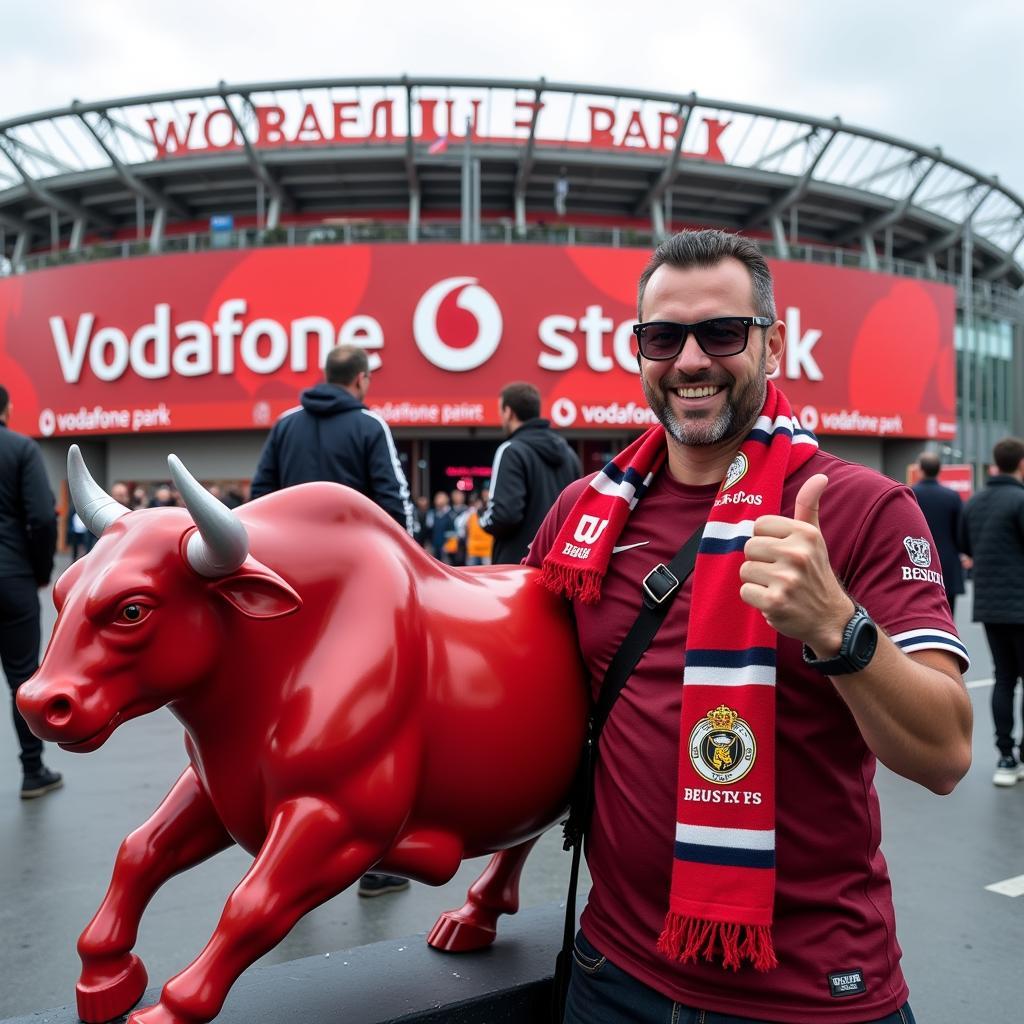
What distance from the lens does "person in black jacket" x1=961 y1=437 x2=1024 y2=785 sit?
5.24 meters

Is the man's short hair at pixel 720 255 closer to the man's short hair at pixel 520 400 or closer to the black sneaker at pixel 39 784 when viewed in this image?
the man's short hair at pixel 520 400

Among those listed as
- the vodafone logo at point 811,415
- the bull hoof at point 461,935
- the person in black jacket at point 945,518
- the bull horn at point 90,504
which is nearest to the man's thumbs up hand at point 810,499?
the bull horn at point 90,504

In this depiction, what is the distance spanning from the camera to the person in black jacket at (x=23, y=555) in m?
4.65

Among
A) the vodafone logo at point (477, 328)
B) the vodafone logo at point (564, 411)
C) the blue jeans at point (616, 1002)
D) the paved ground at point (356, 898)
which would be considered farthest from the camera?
the vodafone logo at point (564, 411)

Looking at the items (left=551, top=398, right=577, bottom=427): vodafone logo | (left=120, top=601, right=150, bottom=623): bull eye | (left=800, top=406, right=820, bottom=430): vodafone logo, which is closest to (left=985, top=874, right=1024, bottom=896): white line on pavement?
(left=120, top=601, right=150, bottom=623): bull eye

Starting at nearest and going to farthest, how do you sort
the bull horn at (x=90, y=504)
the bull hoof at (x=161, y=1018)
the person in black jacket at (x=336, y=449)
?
1. the bull hoof at (x=161, y=1018)
2. the bull horn at (x=90, y=504)
3. the person in black jacket at (x=336, y=449)

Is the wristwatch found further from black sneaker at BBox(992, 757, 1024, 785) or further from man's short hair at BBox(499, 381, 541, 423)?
black sneaker at BBox(992, 757, 1024, 785)

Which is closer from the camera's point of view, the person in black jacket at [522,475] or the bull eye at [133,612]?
the bull eye at [133,612]

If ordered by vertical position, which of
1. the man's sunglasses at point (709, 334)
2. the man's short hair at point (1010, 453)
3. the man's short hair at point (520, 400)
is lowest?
the man's sunglasses at point (709, 334)

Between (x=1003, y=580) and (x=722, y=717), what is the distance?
4.47 m

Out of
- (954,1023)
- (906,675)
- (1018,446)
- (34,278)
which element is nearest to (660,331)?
(906,675)

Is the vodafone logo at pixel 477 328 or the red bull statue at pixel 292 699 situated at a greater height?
the vodafone logo at pixel 477 328

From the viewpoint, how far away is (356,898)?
364 centimetres

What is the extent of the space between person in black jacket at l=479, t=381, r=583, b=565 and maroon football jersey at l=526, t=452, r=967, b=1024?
3.26 metres
